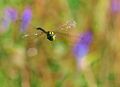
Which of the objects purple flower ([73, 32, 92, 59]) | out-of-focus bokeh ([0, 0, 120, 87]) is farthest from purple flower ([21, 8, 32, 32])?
purple flower ([73, 32, 92, 59])

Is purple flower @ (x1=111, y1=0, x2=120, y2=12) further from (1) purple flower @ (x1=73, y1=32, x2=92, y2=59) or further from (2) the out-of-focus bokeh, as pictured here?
(1) purple flower @ (x1=73, y1=32, x2=92, y2=59)

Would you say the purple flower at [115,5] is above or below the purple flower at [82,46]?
above

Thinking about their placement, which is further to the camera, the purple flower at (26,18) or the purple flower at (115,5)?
the purple flower at (115,5)

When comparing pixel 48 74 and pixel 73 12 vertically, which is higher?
pixel 73 12

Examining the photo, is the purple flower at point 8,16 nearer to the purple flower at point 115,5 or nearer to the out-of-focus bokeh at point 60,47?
the out-of-focus bokeh at point 60,47

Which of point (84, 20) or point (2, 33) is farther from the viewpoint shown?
point (84, 20)

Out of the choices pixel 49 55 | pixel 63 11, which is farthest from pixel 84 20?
pixel 49 55

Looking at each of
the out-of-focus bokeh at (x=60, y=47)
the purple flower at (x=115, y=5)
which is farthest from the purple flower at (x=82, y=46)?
the purple flower at (x=115, y=5)

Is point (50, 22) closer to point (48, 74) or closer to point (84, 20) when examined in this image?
point (84, 20)
